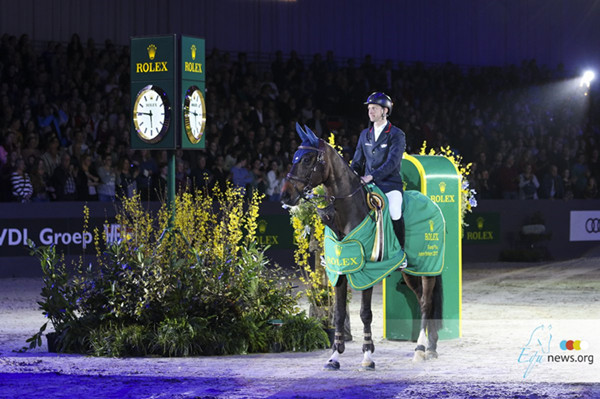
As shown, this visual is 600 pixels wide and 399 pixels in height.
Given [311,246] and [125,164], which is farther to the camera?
[125,164]

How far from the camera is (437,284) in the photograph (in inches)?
409

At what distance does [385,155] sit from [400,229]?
0.78 metres

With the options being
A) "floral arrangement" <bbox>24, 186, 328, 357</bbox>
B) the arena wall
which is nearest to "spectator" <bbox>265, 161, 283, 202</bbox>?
the arena wall

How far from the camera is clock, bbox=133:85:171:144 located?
10984mm

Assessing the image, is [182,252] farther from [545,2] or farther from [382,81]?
[545,2]

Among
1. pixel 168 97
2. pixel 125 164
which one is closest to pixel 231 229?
pixel 168 97

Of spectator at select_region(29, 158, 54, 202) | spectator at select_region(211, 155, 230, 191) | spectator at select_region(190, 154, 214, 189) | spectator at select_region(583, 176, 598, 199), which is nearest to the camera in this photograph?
spectator at select_region(29, 158, 54, 202)

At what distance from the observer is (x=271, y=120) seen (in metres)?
22.7

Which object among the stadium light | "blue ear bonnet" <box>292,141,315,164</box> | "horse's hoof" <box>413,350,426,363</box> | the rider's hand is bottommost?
"horse's hoof" <box>413,350,426,363</box>

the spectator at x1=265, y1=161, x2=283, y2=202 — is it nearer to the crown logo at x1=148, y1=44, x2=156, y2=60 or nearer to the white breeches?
A: the crown logo at x1=148, y1=44, x2=156, y2=60

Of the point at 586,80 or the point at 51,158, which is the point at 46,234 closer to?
the point at 51,158

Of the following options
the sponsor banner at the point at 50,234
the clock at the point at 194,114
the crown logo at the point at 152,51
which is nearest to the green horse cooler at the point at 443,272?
the clock at the point at 194,114

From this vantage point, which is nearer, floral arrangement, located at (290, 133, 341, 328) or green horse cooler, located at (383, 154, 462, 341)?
green horse cooler, located at (383, 154, 462, 341)

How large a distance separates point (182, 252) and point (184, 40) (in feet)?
7.90
